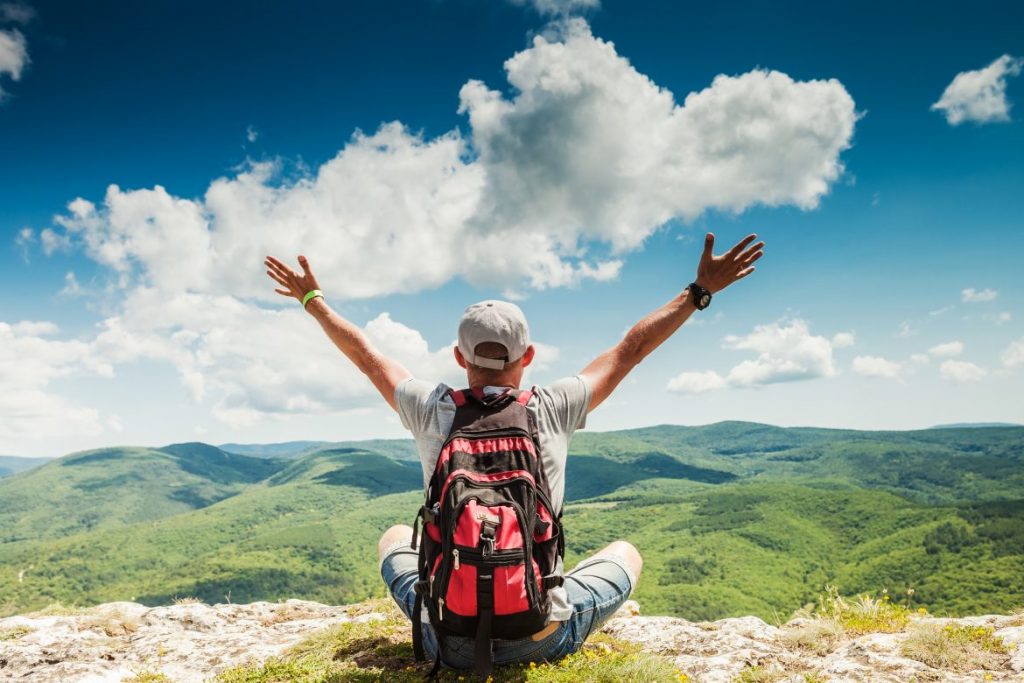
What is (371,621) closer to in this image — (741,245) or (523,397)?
(523,397)

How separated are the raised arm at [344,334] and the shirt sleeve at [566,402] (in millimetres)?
1132

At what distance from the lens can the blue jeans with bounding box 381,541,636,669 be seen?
3.63 meters

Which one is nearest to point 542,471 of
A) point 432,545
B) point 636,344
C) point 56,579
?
point 432,545

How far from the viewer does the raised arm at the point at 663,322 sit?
158 inches

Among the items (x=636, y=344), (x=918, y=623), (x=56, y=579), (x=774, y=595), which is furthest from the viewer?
(x=56, y=579)

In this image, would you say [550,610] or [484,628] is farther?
[550,610]

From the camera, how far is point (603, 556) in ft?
14.5

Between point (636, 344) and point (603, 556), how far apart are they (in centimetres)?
174

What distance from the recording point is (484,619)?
3.16 meters

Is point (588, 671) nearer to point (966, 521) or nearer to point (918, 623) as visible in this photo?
point (918, 623)

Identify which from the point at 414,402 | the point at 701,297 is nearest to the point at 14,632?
the point at 414,402

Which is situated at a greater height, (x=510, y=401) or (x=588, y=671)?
(x=510, y=401)

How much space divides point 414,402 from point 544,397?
898 mm

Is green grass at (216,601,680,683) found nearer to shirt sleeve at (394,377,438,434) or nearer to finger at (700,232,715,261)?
shirt sleeve at (394,377,438,434)
